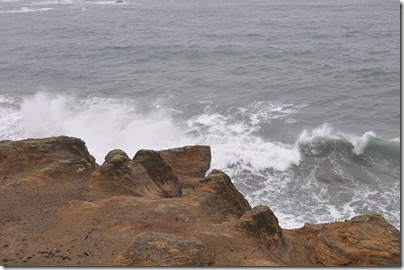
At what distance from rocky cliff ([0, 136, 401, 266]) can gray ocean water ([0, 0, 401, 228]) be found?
6.57 meters

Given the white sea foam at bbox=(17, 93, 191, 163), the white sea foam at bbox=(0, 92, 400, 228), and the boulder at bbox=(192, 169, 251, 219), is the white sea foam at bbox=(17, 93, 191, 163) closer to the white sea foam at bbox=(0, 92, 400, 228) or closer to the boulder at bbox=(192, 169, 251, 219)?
the white sea foam at bbox=(0, 92, 400, 228)

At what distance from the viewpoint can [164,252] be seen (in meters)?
10.7

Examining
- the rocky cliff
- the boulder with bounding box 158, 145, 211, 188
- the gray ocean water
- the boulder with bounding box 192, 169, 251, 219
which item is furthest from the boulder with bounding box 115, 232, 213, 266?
the gray ocean water

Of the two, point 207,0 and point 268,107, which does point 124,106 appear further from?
point 207,0

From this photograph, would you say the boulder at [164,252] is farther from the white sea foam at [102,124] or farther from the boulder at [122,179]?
the white sea foam at [102,124]

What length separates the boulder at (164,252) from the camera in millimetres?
10500

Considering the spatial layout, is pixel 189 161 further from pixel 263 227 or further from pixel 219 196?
pixel 263 227

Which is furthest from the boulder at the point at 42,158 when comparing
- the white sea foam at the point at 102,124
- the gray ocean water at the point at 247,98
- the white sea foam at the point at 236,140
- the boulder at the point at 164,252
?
the white sea foam at the point at 102,124

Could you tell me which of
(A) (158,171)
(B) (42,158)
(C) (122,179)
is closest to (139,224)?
(C) (122,179)

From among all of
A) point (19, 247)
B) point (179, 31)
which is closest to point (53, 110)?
point (19, 247)

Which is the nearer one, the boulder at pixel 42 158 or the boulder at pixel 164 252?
the boulder at pixel 164 252

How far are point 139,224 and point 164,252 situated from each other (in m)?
2.16

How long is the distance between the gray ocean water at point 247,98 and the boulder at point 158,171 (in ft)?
19.6

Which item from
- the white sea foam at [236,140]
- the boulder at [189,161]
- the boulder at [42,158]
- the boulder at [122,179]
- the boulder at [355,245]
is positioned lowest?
the white sea foam at [236,140]
